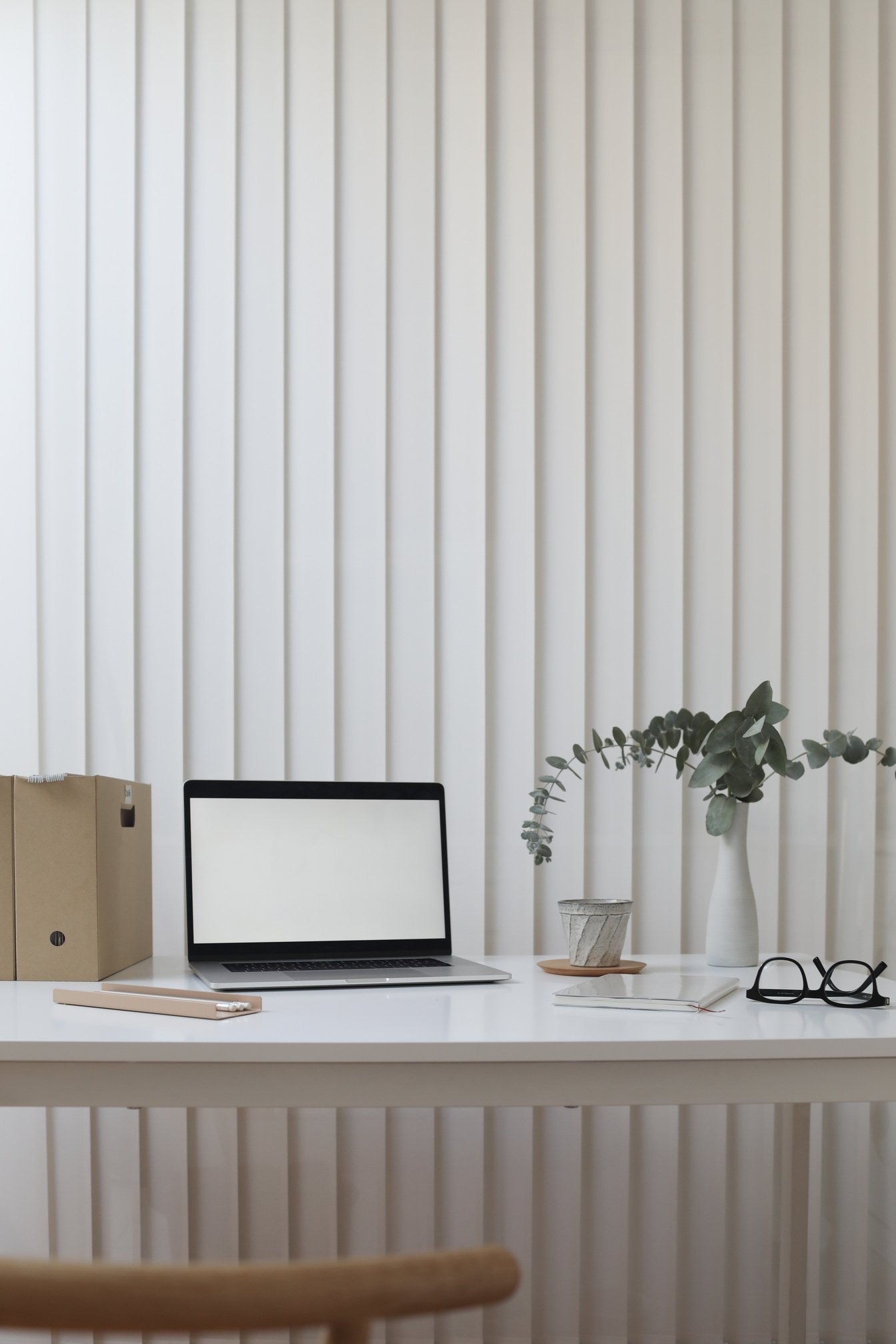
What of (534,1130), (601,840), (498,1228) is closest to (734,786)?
(601,840)

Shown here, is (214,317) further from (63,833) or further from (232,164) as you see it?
(63,833)

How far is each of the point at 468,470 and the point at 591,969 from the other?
0.76 meters

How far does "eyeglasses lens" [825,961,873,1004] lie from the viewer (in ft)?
3.99

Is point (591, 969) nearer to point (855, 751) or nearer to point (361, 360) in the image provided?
point (855, 751)

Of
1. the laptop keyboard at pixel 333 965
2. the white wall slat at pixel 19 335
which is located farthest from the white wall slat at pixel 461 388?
the white wall slat at pixel 19 335

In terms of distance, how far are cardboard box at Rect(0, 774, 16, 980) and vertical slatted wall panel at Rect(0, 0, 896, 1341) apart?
349 mm

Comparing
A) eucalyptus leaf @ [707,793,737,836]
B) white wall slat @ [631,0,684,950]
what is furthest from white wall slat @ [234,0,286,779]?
eucalyptus leaf @ [707,793,737,836]

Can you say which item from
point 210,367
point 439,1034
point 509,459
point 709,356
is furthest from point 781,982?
point 210,367

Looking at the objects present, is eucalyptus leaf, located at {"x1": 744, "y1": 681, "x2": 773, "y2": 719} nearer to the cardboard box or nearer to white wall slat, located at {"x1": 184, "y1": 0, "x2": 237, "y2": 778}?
white wall slat, located at {"x1": 184, "y1": 0, "x2": 237, "y2": 778}

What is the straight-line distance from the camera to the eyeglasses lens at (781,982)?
1221mm

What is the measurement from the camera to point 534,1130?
168cm

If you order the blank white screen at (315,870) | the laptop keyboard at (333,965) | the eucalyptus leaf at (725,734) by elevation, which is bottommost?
the laptop keyboard at (333,965)

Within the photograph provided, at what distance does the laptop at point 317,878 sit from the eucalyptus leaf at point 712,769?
347 mm

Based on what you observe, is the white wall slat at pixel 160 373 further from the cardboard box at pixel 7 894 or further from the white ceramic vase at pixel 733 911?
the white ceramic vase at pixel 733 911
